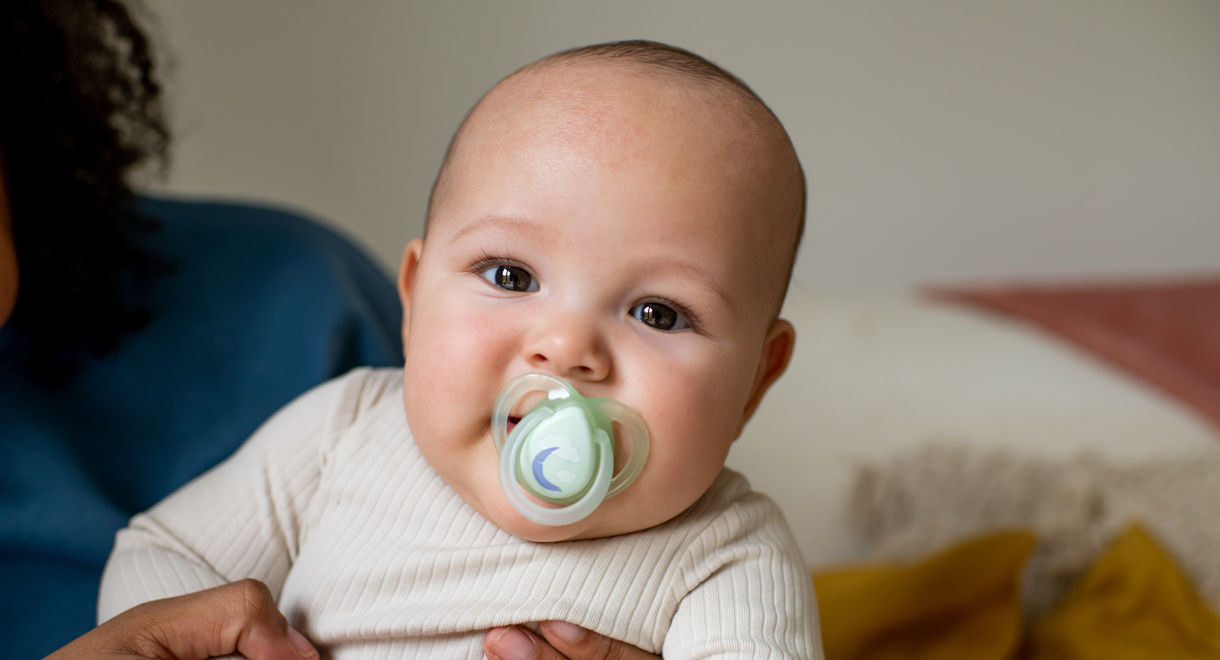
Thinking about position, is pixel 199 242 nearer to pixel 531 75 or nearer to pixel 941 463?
pixel 531 75

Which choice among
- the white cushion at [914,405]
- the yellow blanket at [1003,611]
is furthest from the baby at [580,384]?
the white cushion at [914,405]

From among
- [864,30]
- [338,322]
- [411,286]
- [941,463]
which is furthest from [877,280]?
[411,286]

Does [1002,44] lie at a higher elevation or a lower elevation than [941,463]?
higher

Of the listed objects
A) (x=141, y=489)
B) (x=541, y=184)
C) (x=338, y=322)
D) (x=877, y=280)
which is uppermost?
(x=541, y=184)

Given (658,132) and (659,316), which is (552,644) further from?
(658,132)

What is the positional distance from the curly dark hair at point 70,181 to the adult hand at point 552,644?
70 centimetres

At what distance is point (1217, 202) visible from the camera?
334cm

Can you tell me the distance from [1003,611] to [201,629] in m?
1.18

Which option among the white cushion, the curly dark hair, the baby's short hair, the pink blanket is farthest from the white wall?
the baby's short hair

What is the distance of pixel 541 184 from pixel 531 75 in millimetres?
140

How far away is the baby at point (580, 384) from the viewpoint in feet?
2.66

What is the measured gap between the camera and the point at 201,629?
0.83 meters

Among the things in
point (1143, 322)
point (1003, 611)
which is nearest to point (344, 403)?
point (1003, 611)

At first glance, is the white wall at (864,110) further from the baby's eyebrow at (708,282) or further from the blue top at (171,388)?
the baby's eyebrow at (708,282)
